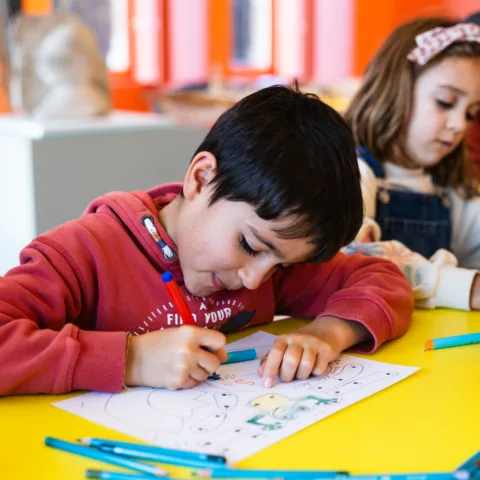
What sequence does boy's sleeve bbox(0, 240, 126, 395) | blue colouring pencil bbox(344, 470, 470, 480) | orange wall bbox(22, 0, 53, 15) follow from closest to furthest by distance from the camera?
blue colouring pencil bbox(344, 470, 470, 480) → boy's sleeve bbox(0, 240, 126, 395) → orange wall bbox(22, 0, 53, 15)

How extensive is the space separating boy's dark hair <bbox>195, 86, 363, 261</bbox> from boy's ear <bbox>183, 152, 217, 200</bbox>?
10mm

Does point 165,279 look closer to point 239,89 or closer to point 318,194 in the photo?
point 318,194

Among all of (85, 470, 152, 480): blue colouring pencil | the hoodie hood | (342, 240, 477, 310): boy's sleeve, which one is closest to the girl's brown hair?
(342, 240, 477, 310): boy's sleeve

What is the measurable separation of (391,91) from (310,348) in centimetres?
74

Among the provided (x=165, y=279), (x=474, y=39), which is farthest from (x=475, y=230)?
(x=165, y=279)

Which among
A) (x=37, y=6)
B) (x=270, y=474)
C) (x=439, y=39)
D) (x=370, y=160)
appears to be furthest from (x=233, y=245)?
(x=37, y=6)

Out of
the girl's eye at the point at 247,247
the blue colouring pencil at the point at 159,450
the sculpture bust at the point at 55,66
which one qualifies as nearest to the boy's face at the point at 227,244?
the girl's eye at the point at 247,247

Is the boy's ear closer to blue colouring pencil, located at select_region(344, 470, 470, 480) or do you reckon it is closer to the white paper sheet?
the white paper sheet

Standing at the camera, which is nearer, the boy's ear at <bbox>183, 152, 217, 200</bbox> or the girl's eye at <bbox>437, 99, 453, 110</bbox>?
the boy's ear at <bbox>183, 152, 217, 200</bbox>

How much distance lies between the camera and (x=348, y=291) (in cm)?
102

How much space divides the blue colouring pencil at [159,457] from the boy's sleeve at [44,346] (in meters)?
0.15

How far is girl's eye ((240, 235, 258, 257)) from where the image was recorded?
2.85ft

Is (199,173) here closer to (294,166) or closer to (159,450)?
(294,166)

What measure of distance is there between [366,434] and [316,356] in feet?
0.58
